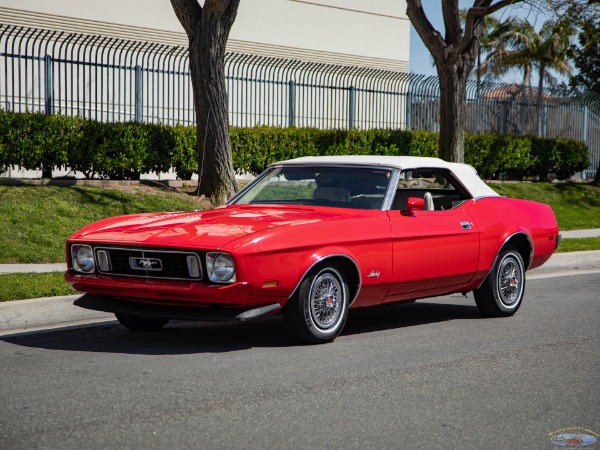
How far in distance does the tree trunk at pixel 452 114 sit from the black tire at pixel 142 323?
1368cm

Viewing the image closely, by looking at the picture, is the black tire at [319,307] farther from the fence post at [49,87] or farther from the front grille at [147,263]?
the fence post at [49,87]

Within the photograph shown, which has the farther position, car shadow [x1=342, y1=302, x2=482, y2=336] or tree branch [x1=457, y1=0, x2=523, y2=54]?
tree branch [x1=457, y1=0, x2=523, y2=54]

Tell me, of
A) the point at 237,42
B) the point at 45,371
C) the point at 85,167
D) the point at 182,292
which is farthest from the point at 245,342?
the point at 237,42

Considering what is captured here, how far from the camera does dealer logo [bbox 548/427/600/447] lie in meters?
5.11

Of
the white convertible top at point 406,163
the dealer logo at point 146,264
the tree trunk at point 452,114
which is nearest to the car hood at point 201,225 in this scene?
the dealer logo at point 146,264

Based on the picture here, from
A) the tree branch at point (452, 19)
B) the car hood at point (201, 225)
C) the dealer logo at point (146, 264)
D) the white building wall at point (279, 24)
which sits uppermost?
the white building wall at point (279, 24)

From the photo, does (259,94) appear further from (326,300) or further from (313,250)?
(313,250)

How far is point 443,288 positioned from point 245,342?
6.48 feet

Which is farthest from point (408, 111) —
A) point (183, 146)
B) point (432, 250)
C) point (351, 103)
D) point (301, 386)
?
point (301, 386)

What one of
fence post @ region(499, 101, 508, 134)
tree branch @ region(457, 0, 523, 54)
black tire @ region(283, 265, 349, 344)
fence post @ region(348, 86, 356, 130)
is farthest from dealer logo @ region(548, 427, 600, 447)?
fence post @ region(499, 101, 508, 134)

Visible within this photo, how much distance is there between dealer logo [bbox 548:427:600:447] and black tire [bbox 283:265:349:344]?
2602mm

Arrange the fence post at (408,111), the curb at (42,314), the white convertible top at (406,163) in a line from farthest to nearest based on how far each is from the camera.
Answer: the fence post at (408,111)
the white convertible top at (406,163)
the curb at (42,314)

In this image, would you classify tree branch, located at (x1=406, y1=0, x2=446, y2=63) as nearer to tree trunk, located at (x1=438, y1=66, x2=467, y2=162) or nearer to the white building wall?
tree trunk, located at (x1=438, y1=66, x2=467, y2=162)

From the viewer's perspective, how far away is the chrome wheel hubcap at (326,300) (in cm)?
761
